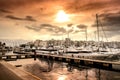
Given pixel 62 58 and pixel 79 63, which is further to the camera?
pixel 62 58

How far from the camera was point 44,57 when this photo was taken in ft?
177

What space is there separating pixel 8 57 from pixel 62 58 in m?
17.7

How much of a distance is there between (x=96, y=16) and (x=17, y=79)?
64060 mm

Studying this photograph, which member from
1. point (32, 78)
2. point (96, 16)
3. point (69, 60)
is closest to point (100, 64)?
point (69, 60)

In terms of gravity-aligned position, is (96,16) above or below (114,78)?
above

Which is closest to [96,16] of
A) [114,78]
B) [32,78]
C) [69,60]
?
[69,60]

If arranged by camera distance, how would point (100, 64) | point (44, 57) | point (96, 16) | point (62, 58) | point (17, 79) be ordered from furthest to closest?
point (96, 16)
point (44, 57)
point (62, 58)
point (100, 64)
point (17, 79)

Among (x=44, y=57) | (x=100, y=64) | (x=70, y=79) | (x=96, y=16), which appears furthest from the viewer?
(x=96, y=16)

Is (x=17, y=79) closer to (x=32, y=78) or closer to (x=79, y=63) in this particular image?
(x=32, y=78)

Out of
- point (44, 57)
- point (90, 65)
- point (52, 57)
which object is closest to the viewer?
point (90, 65)

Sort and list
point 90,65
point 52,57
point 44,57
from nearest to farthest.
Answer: point 90,65, point 52,57, point 44,57

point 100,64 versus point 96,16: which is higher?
point 96,16

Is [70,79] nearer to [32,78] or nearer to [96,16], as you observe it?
[32,78]

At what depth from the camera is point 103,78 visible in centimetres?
2150
